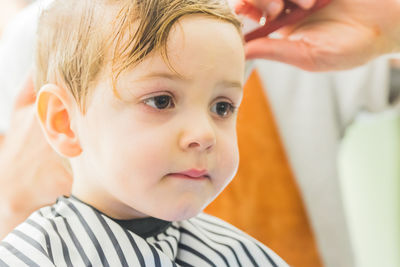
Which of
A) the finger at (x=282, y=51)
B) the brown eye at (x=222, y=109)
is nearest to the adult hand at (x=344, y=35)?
the finger at (x=282, y=51)

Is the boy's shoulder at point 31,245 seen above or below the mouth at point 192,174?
below

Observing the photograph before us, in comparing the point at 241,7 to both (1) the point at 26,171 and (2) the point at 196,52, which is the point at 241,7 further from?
(1) the point at 26,171

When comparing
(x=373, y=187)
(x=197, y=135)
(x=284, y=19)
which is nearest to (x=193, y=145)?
(x=197, y=135)

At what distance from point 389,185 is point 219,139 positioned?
483 mm

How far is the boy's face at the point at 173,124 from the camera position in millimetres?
300

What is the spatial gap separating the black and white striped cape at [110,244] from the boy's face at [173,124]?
4 cm

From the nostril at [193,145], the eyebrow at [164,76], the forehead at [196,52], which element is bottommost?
the nostril at [193,145]

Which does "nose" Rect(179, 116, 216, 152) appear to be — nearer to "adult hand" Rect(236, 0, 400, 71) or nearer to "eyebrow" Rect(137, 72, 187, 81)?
"eyebrow" Rect(137, 72, 187, 81)

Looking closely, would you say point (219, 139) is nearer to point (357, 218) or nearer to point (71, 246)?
point (71, 246)

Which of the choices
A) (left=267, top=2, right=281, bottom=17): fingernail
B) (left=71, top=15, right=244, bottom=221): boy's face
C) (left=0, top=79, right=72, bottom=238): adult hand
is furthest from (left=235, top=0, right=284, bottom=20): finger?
(left=0, top=79, right=72, bottom=238): adult hand

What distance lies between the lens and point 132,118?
1.01ft

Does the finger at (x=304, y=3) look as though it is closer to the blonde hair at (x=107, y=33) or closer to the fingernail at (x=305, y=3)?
the fingernail at (x=305, y=3)

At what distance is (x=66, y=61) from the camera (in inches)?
13.2

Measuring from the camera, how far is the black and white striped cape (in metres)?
0.33
